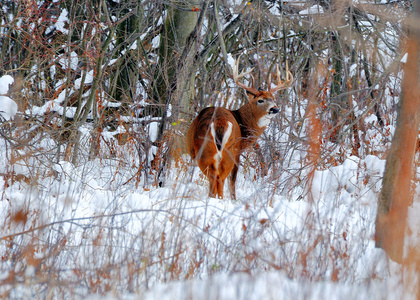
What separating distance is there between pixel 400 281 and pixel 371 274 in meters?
0.26

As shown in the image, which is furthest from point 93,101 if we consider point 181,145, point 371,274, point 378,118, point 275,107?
point 371,274

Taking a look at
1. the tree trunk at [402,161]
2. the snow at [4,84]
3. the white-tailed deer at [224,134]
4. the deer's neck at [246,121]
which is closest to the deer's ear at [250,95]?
the white-tailed deer at [224,134]

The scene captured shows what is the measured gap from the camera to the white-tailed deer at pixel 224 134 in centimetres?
570

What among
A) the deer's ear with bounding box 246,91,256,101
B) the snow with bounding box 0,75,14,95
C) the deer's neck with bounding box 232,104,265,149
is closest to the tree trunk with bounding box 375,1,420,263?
the snow with bounding box 0,75,14,95

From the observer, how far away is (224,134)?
5.71 metres

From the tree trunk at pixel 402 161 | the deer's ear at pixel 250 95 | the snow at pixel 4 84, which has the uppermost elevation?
the deer's ear at pixel 250 95

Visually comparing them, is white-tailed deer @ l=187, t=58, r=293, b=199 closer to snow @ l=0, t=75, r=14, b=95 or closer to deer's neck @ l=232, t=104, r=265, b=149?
deer's neck @ l=232, t=104, r=265, b=149

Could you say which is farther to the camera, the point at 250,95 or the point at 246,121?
the point at 250,95

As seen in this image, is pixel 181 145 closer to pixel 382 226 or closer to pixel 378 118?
pixel 378 118

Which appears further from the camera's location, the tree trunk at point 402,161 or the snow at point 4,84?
the snow at point 4,84

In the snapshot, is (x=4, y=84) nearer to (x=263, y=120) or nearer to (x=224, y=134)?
(x=224, y=134)

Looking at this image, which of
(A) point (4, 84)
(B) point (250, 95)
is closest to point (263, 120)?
(B) point (250, 95)

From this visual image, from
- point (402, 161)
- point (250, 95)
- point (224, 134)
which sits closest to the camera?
→ point (402, 161)

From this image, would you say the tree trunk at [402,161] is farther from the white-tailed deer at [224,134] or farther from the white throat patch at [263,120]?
the white throat patch at [263,120]
